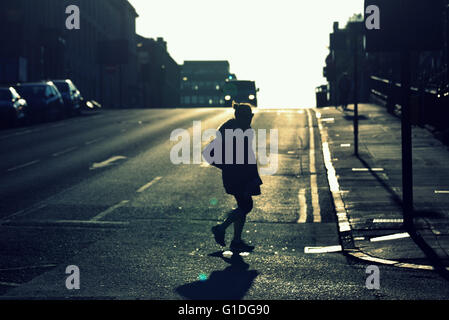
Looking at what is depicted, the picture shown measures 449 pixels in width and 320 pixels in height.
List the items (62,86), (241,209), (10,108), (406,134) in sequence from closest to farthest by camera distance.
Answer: (241,209) → (406,134) → (10,108) → (62,86)

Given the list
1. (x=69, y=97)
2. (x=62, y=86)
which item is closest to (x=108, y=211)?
(x=69, y=97)

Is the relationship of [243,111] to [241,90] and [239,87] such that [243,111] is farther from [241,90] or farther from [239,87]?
[239,87]

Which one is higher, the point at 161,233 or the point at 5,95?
the point at 5,95

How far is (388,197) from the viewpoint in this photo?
15.0m

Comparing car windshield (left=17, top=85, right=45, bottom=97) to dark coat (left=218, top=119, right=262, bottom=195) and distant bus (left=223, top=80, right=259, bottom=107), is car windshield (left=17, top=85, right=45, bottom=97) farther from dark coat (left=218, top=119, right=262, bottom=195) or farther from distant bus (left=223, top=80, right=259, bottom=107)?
dark coat (left=218, top=119, right=262, bottom=195)

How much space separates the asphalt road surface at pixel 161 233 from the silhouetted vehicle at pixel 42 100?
1473 cm

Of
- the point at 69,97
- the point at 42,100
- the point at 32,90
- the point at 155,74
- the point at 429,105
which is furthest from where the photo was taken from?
the point at 155,74

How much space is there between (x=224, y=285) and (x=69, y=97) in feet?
127

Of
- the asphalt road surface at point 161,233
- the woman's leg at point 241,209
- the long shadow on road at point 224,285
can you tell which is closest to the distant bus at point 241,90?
the asphalt road surface at point 161,233

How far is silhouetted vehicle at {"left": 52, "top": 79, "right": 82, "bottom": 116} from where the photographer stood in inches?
1789

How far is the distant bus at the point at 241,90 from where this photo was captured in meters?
51.7

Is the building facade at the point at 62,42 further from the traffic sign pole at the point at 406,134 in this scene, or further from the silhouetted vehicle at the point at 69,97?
the traffic sign pole at the point at 406,134

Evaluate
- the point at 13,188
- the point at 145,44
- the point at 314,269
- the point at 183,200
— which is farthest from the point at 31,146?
the point at 145,44

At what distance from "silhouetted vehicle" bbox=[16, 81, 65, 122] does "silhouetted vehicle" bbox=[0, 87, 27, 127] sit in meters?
2.57
